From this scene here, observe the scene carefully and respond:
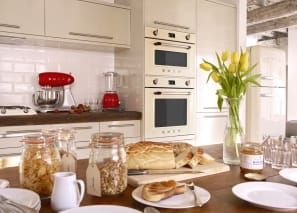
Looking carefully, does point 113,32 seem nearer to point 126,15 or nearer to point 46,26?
point 126,15

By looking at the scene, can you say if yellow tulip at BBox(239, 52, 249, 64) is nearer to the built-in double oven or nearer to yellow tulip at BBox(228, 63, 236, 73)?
yellow tulip at BBox(228, 63, 236, 73)

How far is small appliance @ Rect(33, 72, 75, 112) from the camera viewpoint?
2613mm

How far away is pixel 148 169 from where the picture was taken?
1.02m

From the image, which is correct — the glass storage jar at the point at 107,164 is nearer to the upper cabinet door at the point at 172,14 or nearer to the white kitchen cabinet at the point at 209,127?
the upper cabinet door at the point at 172,14

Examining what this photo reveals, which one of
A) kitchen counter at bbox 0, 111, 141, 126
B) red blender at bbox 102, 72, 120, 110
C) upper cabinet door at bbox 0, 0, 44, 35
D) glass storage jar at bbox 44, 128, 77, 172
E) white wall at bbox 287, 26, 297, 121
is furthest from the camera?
white wall at bbox 287, 26, 297, 121

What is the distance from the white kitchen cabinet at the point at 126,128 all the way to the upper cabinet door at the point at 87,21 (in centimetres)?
80

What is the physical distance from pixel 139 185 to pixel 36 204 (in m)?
0.32

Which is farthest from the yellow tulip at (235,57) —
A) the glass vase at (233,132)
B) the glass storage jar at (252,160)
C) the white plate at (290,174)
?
the white plate at (290,174)

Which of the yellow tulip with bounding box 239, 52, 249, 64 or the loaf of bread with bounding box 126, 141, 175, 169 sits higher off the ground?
the yellow tulip with bounding box 239, 52, 249, 64

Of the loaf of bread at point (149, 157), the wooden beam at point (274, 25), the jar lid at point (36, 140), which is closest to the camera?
the jar lid at point (36, 140)

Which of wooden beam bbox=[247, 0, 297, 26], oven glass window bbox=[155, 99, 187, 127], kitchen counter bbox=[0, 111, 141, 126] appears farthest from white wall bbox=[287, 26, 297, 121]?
kitchen counter bbox=[0, 111, 141, 126]

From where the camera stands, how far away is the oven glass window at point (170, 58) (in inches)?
112

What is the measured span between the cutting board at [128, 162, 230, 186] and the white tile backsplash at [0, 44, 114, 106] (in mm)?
2082

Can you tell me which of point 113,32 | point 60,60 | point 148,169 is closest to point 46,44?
point 60,60
